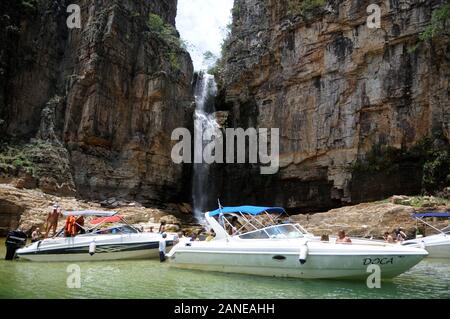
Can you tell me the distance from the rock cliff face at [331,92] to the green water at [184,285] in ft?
67.4

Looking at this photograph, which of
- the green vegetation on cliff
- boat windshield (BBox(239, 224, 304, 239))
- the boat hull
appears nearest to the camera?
the boat hull

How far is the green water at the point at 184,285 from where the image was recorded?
906cm

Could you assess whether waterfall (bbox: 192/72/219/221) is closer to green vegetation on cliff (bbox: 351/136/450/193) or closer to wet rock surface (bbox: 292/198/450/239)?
green vegetation on cliff (bbox: 351/136/450/193)

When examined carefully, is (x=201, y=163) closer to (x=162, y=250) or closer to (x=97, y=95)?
(x=97, y=95)

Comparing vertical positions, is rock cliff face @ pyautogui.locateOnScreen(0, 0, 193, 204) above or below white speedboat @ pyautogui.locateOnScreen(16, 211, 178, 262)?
above

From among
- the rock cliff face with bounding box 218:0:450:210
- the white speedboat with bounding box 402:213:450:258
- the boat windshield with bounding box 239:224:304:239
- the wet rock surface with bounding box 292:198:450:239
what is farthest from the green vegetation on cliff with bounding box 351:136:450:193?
the boat windshield with bounding box 239:224:304:239

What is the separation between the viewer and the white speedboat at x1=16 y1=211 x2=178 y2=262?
597 inches

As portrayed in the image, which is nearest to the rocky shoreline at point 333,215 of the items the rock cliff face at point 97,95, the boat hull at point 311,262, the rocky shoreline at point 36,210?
the rocky shoreline at point 36,210

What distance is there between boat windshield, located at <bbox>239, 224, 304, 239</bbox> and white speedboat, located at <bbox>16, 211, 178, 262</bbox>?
4.69 meters

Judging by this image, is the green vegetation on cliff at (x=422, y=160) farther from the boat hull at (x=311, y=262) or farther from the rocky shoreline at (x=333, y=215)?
the boat hull at (x=311, y=262)

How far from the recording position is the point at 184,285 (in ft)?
34.0

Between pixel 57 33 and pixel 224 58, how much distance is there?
16.5m

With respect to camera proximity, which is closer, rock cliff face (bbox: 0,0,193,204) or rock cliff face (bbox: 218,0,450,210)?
rock cliff face (bbox: 218,0,450,210)
